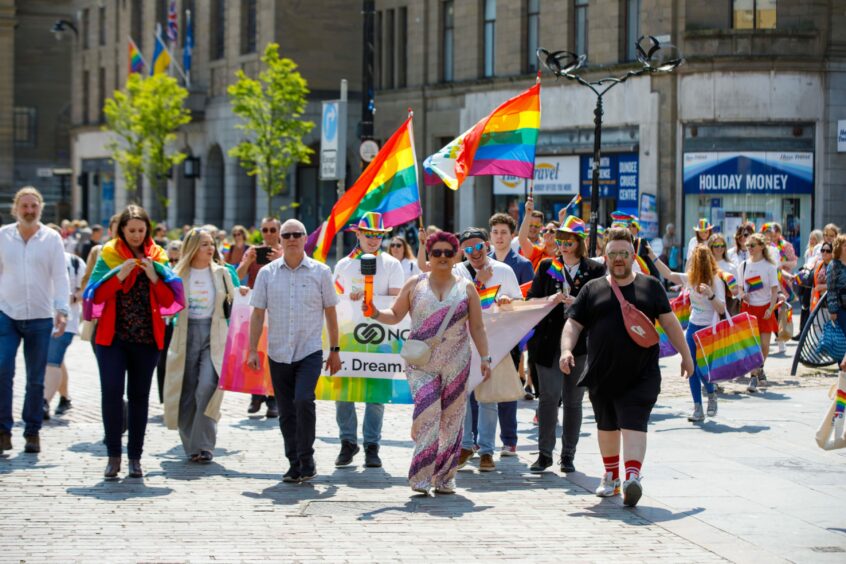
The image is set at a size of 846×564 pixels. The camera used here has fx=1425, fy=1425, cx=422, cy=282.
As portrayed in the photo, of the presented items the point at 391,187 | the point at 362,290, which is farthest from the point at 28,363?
the point at 391,187

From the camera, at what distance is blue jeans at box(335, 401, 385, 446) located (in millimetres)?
11516

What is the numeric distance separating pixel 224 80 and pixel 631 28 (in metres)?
20.8

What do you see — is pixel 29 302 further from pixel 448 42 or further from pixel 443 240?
pixel 448 42

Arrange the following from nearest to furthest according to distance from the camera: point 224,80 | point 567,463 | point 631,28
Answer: point 567,463, point 631,28, point 224,80

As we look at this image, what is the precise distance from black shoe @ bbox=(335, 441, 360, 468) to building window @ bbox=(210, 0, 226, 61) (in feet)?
140

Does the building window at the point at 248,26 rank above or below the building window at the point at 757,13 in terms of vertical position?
above

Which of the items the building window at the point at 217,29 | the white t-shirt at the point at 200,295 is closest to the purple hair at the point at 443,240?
the white t-shirt at the point at 200,295

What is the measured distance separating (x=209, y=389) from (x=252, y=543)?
3499 mm

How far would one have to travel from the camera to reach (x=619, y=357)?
9.82 m

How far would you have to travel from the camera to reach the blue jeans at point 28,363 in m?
11.8

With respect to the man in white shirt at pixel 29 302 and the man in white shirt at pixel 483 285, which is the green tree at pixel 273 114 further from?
the man in white shirt at pixel 483 285

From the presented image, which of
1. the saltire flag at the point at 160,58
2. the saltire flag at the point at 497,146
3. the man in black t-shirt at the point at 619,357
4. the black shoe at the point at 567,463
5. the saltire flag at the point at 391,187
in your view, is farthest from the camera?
the saltire flag at the point at 160,58

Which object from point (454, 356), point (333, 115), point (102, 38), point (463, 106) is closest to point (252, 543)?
point (454, 356)

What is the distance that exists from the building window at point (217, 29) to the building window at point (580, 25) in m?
19.6
